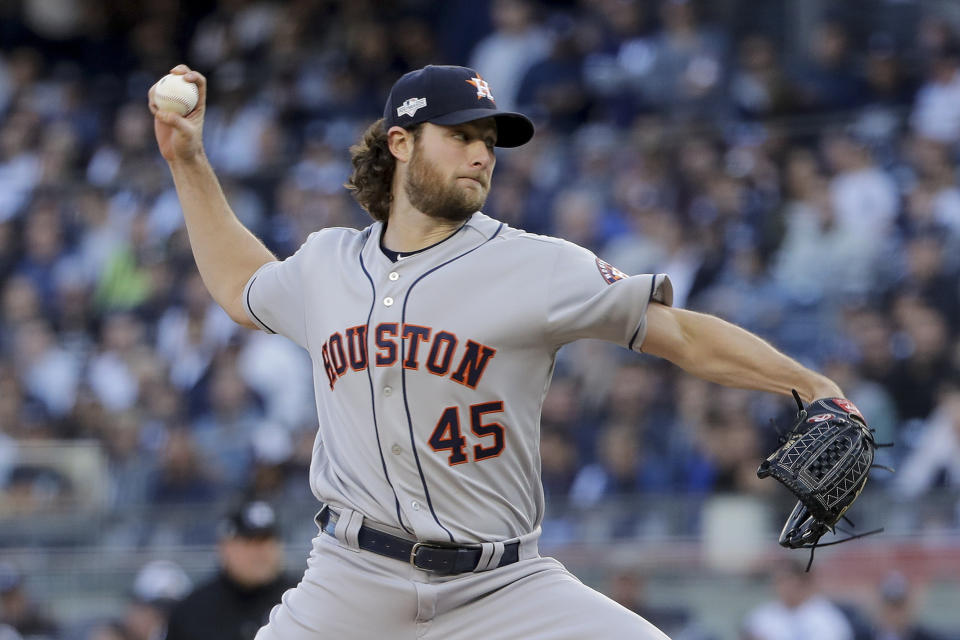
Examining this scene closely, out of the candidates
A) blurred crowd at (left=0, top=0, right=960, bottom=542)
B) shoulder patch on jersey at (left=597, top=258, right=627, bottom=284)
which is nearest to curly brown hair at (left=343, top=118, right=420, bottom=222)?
shoulder patch on jersey at (left=597, top=258, right=627, bottom=284)

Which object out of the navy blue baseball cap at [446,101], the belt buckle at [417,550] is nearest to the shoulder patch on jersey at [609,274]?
the navy blue baseball cap at [446,101]

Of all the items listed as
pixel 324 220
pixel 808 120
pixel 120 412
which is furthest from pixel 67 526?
pixel 808 120

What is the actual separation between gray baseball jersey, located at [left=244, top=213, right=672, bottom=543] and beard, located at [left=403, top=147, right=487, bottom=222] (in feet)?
0.27

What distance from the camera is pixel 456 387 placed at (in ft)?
11.5

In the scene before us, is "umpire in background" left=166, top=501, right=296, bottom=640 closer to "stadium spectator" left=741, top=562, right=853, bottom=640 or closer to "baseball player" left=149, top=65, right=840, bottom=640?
"baseball player" left=149, top=65, right=840, bottom=640

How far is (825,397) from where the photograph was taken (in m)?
3.40

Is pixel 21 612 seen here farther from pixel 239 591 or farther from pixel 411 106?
pixel 411 106

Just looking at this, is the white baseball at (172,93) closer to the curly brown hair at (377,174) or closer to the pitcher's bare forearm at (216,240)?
the pitcher's bare forearm at (216,240)

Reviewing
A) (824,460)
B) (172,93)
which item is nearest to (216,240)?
(172,93)

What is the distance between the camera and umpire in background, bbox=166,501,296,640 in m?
Result: 5.86

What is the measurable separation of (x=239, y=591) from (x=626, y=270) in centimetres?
357

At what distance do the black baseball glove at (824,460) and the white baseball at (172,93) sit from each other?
1869mm

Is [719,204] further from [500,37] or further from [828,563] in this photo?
[500,37]

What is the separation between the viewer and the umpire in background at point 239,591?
19.2ft
